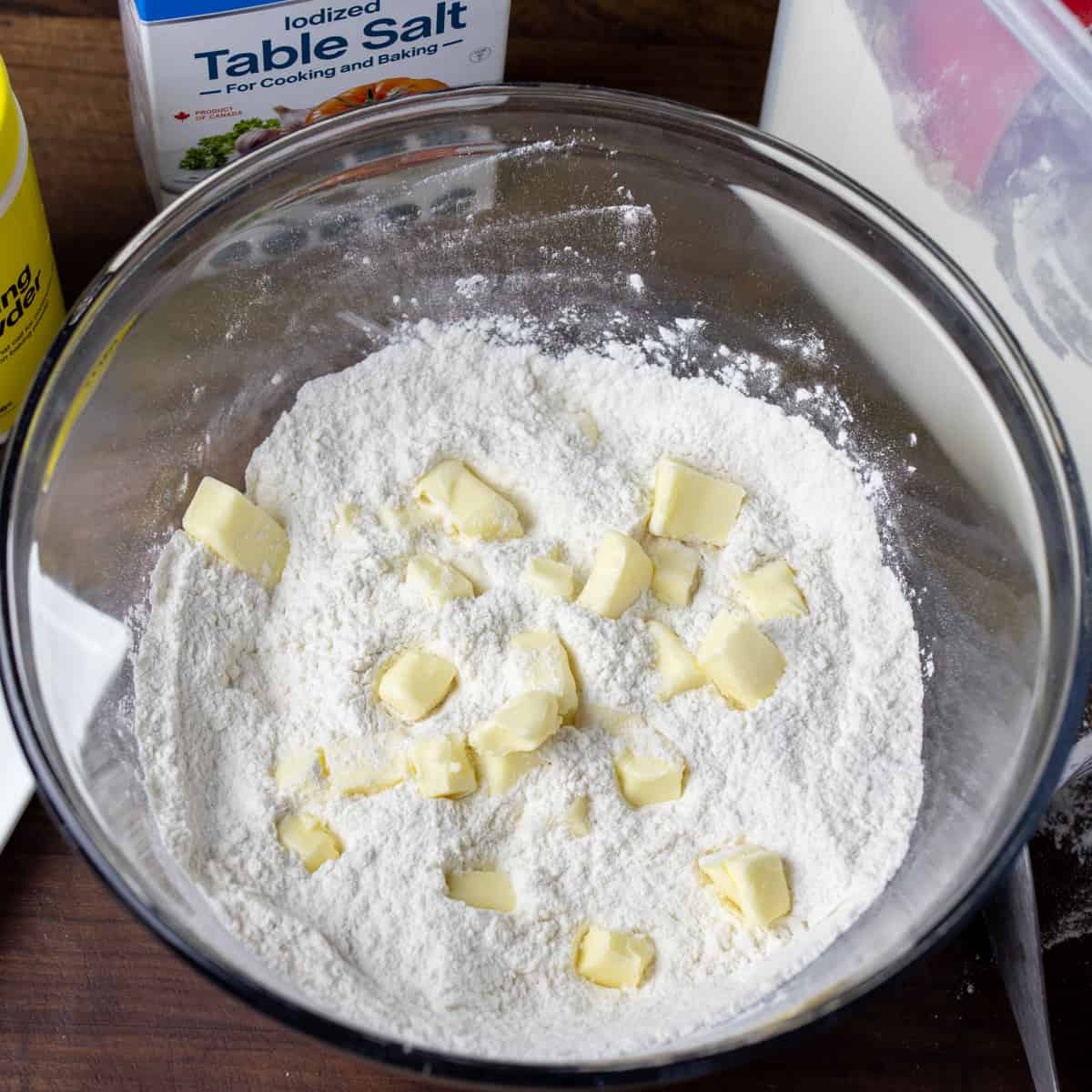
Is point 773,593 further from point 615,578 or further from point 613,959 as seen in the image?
point 613,959

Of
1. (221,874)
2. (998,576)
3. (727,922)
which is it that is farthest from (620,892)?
(998,576)

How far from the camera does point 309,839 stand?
937mm

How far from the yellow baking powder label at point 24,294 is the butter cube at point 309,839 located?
0.41 m

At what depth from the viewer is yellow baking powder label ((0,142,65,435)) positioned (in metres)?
0.99

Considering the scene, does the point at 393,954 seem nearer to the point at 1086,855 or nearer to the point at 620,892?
the point at 620,892

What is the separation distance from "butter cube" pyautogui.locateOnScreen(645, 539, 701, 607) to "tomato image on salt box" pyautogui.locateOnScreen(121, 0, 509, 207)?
402 millimetres

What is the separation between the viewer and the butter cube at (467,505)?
1.06 metres

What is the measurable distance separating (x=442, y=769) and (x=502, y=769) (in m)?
0.04

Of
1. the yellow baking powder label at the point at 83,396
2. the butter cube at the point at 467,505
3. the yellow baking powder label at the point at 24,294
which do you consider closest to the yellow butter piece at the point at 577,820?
the butter cube at the point at 467,505

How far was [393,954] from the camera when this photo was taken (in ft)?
2.97

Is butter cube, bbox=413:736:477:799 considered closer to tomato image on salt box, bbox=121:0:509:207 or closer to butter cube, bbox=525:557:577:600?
butter cube, bbox=525:557:577:600

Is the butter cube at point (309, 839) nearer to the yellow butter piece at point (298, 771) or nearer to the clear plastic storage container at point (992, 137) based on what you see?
the yellow butter piece at point (298, 771)

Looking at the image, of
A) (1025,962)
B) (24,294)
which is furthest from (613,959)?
(24,294)

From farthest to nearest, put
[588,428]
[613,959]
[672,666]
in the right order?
1. [588,428]
2. [672,666]
3. [613,959]
